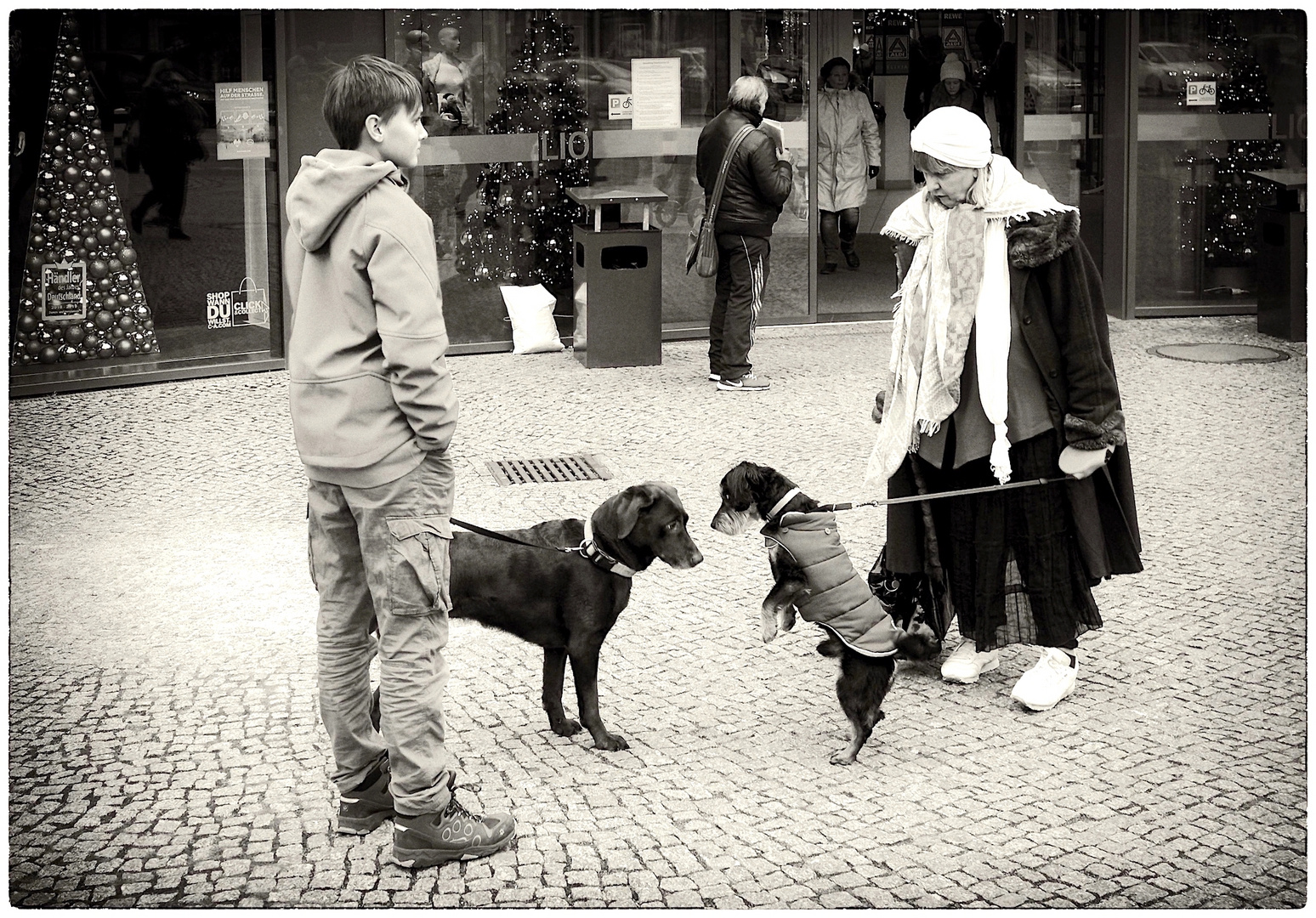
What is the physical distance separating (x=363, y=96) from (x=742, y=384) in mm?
6361

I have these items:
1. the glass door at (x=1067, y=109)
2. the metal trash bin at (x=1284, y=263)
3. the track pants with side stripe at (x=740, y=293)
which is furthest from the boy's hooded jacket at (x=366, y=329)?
the glass door at (x=1067, y=109)

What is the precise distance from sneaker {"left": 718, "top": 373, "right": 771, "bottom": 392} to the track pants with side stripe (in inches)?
1.1

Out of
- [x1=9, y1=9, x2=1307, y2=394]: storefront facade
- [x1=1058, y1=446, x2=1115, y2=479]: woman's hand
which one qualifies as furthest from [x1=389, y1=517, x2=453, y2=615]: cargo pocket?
[x1=9, y1=9, x2=1307, y2=394]: storefront facade

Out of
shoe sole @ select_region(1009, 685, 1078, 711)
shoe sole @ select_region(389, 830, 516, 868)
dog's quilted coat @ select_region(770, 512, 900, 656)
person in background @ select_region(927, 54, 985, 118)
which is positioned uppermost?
person in background @ select_region(927, 54, 985, 118)

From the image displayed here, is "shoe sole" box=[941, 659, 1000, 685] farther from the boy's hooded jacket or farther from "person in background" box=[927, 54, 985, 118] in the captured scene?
"person in background" box=[927, 54, 985, 118]

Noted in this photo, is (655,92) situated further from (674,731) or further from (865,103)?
(674,731)

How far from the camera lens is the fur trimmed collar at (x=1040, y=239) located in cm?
481

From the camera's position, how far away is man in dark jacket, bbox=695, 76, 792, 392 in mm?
9781

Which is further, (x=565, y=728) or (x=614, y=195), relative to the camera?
(x=614, y=195)

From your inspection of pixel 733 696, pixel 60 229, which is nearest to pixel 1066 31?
pixel 60 229

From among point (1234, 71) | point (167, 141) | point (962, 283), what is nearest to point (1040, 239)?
point (962, 283)

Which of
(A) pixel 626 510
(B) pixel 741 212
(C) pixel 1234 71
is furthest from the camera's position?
(C) pixel 1234 71

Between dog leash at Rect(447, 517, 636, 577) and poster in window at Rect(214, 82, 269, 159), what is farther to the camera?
poster in window at Rect(214, 82, 269, 159)

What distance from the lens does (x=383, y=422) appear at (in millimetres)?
3869
